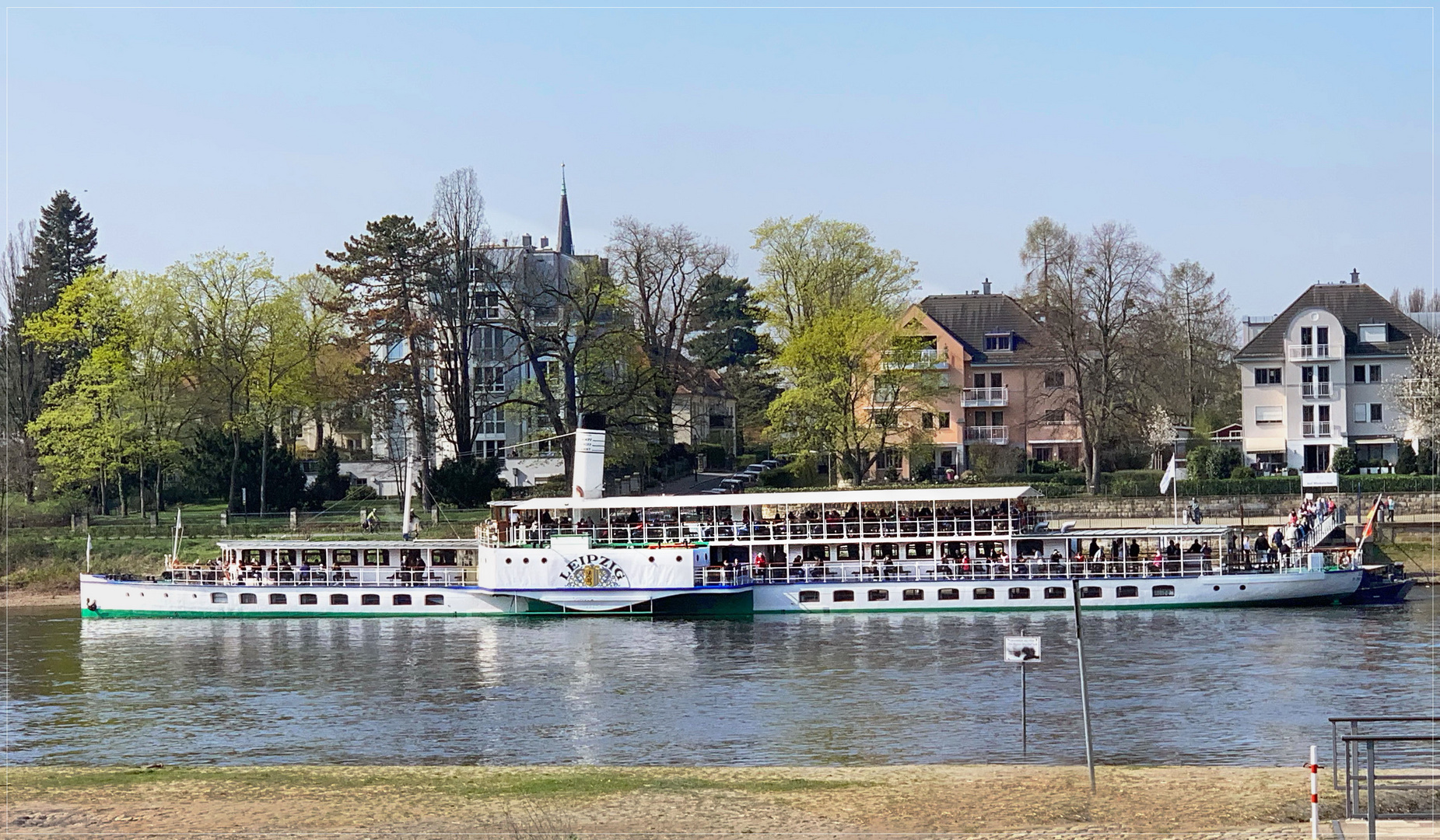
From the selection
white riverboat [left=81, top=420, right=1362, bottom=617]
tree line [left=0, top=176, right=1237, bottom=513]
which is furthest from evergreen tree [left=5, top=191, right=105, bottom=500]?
white riverboat [left=81, top=420, right=1362, bottom=617]

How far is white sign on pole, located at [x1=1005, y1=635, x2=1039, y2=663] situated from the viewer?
2589 centimetres

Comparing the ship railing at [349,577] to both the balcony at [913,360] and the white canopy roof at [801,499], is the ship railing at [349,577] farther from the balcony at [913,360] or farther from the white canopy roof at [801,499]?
the balcony at [913,360]

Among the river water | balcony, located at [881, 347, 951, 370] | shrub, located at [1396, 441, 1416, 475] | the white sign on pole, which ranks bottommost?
the river water

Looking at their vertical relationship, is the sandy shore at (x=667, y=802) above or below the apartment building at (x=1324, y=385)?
below

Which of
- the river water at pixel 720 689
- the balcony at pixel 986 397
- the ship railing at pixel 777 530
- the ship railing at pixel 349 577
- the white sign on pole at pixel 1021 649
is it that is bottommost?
the river water at pixel 720 689

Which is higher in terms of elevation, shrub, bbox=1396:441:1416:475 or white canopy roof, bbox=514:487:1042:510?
shrub, bbox=1396:441:1416:475

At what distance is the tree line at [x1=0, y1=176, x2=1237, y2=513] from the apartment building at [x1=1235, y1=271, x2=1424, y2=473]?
5.25 meters

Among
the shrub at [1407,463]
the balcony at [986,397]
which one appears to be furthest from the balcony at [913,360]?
the shrub at [1407,463]

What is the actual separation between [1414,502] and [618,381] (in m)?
36.2

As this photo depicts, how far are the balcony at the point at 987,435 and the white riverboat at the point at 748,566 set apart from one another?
86.2 ft

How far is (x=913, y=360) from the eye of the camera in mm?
76375

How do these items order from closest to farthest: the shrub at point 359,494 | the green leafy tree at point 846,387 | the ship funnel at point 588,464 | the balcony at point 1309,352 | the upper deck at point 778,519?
1. the upper deck at point 778,519
2. the ship funnel at point 588,464
3. the green leafy tree at point 846,387
4. the shrub at point 359,494
5. the balcony at point 1309,352

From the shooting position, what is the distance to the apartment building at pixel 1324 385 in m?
78.6

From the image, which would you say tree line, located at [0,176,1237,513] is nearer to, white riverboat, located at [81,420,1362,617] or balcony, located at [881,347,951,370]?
balcony, located at [881,347,951,370]
